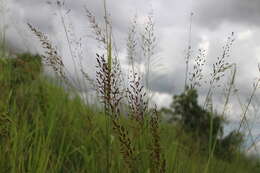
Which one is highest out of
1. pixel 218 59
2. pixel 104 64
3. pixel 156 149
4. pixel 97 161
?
pixel 218 59

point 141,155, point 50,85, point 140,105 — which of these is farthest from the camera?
point 50,85

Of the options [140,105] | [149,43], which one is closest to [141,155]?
[140,105]

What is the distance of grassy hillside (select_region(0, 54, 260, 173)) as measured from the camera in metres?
1.16

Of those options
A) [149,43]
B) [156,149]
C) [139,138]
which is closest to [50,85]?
[149,43]

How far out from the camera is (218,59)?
1.48 meters

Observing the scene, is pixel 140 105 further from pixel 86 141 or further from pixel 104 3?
pixel 86 141

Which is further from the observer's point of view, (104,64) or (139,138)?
(139,138)

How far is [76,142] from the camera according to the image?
235 centimetres

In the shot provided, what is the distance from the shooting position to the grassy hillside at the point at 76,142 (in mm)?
1156

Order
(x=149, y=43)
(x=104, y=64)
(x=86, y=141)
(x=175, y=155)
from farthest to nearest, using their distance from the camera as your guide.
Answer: (x=86, y=141)
(x=149, y=43)
(x=175, y=155)
(x=104, y=64)

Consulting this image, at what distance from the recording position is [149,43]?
2039 mm

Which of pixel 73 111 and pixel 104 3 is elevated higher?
pixel 104 3

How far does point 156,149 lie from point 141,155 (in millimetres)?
660

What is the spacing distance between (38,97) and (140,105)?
211 cm
